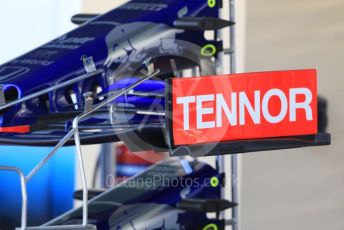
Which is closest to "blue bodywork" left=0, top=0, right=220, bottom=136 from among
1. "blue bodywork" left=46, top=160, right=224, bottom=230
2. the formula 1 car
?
the formula 1 car

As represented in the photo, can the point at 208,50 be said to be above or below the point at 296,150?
above

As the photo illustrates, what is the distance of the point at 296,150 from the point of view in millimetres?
1833

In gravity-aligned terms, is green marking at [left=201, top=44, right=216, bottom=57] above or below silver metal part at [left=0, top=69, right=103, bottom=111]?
above

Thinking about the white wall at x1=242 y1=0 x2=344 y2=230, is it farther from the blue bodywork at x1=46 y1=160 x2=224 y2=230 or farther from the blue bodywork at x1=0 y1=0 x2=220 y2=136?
the blue bodywork at x1=0 y1=0 x2=220 y2=136

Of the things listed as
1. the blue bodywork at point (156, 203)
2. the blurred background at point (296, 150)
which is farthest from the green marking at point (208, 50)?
the blurred background at point (296, 150)

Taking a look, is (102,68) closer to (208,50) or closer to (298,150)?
(208,50)

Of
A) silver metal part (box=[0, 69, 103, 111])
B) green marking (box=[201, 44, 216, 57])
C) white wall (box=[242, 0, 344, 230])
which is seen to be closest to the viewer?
silver metal part (box=[0, 69, 103, 111])

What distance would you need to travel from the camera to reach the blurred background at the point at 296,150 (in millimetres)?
1788

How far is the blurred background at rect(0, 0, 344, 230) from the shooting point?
179cm

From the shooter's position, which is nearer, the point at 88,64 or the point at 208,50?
the point at 88,64

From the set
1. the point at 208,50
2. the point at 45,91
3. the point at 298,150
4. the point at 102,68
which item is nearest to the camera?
the point at 45,91

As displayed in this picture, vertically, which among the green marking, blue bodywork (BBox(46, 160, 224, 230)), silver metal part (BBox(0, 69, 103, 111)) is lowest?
blue bodywork (BBox(46, 160, 224, 230))

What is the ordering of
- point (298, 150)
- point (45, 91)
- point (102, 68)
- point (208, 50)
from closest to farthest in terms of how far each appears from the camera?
point (45, 91) < point (102, 68) < point (208, 50) < point (298, 150)

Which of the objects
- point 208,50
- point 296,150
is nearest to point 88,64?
point 208,50
